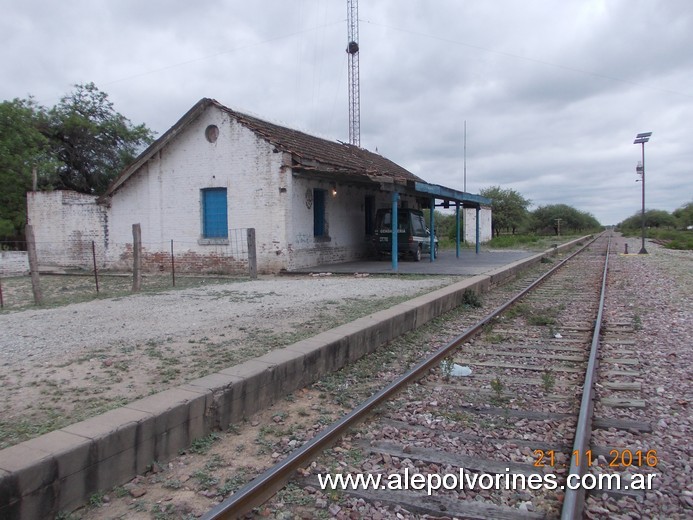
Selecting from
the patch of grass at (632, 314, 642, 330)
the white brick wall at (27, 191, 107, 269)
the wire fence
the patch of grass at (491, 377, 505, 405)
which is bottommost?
the patch of grass at (491, 377, 505, 405)

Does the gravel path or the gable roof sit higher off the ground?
the gable roof

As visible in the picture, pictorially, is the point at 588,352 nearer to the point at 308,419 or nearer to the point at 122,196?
the point at 308,419

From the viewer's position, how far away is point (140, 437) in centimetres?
353

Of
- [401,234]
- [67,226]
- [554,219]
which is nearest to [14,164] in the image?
[67,226]

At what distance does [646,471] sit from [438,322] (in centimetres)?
545

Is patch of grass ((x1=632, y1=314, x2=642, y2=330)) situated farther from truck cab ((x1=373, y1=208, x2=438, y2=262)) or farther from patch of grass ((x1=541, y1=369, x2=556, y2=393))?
truck cab ((x1=373, y1=208, x2=438, y2=262))

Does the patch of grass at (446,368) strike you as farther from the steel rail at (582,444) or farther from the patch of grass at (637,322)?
the patch of grass at (637,322)

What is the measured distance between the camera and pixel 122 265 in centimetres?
1816

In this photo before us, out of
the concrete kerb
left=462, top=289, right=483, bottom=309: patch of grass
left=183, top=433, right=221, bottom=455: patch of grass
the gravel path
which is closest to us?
the concrete kerb

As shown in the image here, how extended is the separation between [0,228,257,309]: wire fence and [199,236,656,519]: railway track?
805 centimetres

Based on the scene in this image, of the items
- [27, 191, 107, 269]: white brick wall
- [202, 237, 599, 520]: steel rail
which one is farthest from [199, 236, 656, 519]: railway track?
[27, 191, 107, 269]: white brick wall

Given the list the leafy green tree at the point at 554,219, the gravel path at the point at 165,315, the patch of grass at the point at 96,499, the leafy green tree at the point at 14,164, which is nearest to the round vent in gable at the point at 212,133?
the gravel path at the point at 165,315

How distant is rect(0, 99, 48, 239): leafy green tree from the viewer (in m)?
21.6

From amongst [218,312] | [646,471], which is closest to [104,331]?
[218,312]
